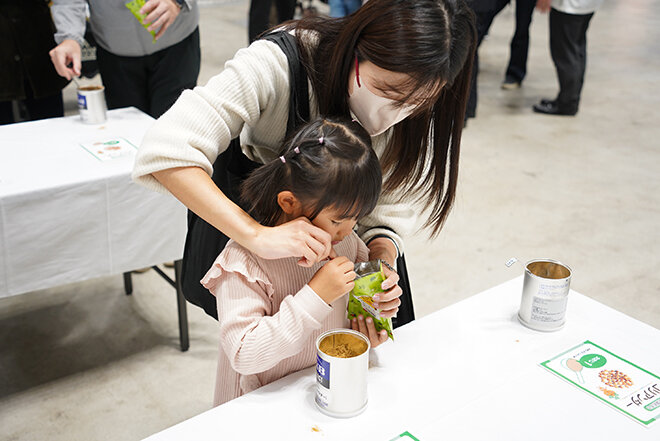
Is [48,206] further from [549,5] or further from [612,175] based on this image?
[549,5]

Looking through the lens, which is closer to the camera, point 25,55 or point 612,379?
point 612,379

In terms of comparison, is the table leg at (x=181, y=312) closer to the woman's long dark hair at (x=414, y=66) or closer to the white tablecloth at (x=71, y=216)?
the white tablecloth at (x=71, y=216)

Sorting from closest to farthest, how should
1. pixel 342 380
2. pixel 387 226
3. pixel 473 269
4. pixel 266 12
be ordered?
pixel 342 380 < pixel 387 226 < pixel 473 269 < pixel 266 12

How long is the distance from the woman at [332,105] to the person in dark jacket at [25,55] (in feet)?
5.41

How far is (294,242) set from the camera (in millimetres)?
1026

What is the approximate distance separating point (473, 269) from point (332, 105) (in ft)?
5.83

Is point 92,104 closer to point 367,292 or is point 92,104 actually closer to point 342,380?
point 367,292

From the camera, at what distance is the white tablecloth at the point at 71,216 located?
5.76ft

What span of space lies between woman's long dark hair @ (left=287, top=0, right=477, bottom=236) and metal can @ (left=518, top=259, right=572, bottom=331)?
225 millimetres

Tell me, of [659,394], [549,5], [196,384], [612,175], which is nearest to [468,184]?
[612,175]

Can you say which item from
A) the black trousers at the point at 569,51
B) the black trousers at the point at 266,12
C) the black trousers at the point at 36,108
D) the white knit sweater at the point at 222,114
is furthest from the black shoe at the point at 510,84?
the white knit sweater at the point at 222,114

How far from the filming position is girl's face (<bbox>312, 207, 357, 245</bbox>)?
107 cm

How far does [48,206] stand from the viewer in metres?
1.77

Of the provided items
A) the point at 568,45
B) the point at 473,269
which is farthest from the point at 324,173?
the point at 568,45
